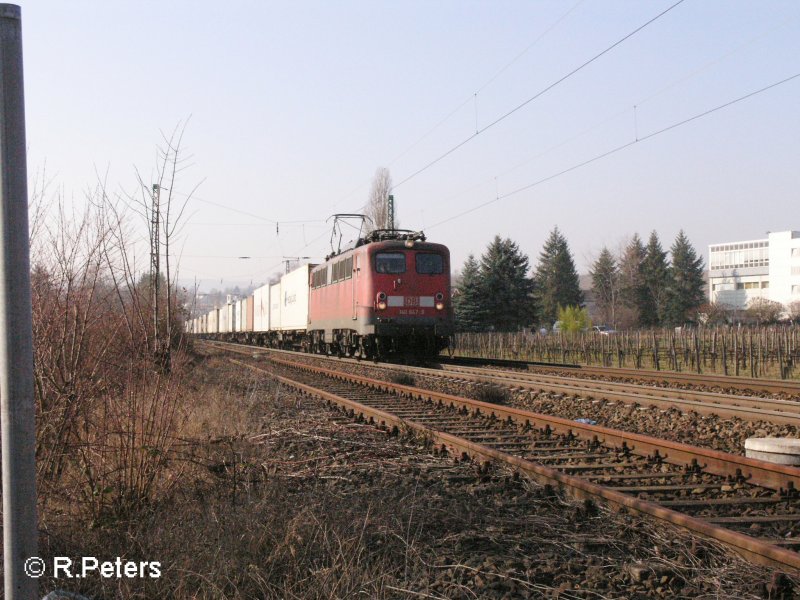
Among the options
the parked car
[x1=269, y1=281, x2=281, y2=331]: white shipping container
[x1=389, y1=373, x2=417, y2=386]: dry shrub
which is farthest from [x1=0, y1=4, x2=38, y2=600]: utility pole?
[x1=269, y1=281, x2=281, y2=331]: white shipping container

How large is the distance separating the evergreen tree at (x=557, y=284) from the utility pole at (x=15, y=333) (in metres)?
75.5

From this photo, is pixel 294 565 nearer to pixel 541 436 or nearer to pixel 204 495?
pixel 204 495

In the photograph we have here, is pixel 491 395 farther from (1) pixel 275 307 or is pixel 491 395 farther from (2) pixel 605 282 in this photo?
(2) pixel 605 282

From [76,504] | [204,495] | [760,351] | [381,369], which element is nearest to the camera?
[76,504]

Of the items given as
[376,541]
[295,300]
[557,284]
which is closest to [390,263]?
[295,300]

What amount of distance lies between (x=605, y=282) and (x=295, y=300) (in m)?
58.2

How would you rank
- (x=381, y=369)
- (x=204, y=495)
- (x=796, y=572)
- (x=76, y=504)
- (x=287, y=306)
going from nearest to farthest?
(x=796, y=572), (x=76, y=504), (x=204, y=495), (x=381, y=369), (x=287, y=306)

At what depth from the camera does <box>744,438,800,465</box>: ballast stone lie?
6633 mm

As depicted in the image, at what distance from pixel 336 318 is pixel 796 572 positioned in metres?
20.2

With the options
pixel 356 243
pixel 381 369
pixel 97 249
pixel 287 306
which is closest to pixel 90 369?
pixel 97 249

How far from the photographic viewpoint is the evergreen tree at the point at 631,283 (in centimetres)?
7519

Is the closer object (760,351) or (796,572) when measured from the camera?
(796,572)

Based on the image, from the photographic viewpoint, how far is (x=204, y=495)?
5.36m

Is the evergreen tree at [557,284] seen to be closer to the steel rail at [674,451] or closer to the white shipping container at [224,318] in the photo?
the white shipping container at [224,318]
